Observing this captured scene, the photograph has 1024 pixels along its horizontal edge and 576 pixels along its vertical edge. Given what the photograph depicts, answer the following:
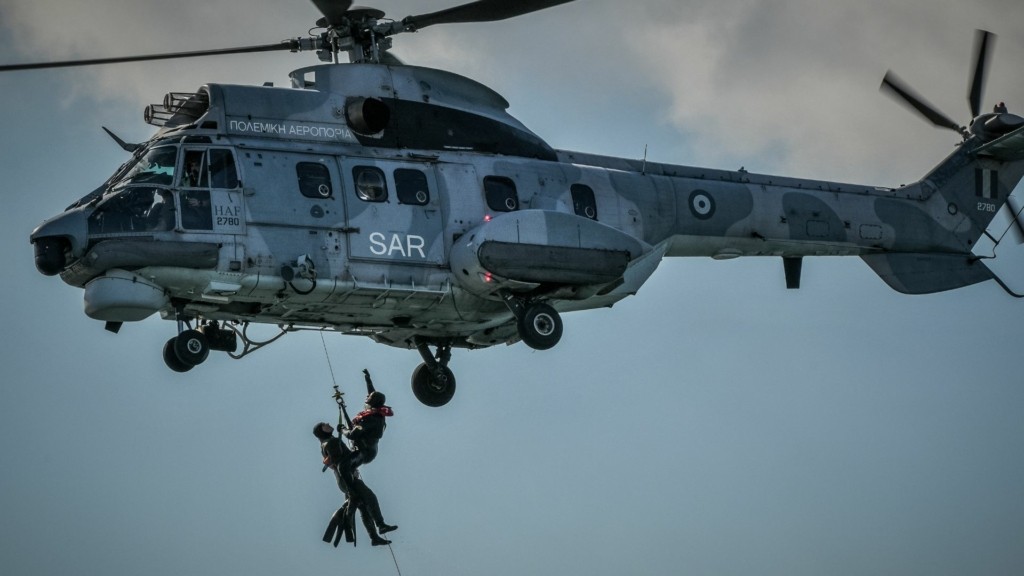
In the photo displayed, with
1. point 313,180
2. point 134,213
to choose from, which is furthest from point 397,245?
point 134,213

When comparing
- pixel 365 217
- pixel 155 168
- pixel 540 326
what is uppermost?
pixel 155 168

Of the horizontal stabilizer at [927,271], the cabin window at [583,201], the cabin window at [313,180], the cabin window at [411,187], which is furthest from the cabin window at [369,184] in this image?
the horizontal stabilizer at [927,271]

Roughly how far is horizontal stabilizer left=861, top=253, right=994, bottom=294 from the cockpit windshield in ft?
31.0

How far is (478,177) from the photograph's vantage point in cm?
1988

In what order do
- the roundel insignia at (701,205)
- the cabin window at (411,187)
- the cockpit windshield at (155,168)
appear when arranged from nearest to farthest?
the cockpit windshield at (155,168) < the cabin window at (411,187) < the roundel insignia at (701,205)

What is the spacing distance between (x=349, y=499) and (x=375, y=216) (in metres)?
3.09

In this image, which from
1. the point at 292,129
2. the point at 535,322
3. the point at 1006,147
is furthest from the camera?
the point at 1006,147

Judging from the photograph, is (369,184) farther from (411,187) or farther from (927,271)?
(927,271)

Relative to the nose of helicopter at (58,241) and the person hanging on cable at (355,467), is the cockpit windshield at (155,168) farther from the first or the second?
the person hanging on cable at (355,467)

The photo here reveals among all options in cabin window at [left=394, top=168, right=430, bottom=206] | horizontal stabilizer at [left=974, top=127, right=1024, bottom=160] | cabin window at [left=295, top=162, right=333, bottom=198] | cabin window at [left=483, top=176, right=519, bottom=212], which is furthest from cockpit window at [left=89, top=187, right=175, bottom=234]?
horizontal stabilizer at [left=974, top=127, right=1024, bottom=160]

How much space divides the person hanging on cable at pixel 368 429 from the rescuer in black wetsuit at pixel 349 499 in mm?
115

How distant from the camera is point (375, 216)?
19.1m

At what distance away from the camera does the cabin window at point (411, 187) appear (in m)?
19.3

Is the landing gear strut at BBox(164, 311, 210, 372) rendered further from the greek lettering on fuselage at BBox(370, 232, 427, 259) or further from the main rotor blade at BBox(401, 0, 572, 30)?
the main rotor blade at BBox(401, 0, 572, 30)
